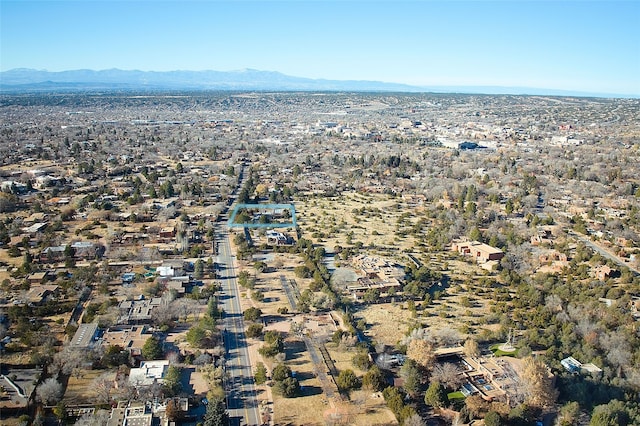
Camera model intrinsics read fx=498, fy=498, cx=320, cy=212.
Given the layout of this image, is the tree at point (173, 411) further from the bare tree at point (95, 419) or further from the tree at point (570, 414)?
the tree at point (570, 414)

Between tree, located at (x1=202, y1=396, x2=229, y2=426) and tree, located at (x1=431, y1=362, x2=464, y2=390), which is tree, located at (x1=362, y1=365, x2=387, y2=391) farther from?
tree, located at (x1=202, y1=396, x2=229, y2=426)

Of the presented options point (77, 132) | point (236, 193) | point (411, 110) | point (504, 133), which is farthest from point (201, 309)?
point (411, 110)

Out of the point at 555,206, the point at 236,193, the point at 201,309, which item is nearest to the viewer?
the point at 201,309

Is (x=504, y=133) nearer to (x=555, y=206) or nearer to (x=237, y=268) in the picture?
(x=555, y=206)

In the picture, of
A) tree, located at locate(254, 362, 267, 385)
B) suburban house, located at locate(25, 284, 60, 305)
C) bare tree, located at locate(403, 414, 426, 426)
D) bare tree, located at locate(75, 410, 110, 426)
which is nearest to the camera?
bare tree, located at locate(75, 410, 110, 426)

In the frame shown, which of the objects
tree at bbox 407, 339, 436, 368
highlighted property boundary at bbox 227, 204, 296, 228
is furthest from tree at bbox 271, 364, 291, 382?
highlighted property boundary at bbox 227, 204, 296, 228

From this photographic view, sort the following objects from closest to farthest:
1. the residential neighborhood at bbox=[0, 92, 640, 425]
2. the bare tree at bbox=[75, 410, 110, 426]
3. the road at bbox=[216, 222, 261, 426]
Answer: the bare tree at bbox=[75, 410, 110, 426] → the road at bbox=[216, 222, 261, 426] → the residential neighborhood at bbox=[0, 92, 640, 425]
